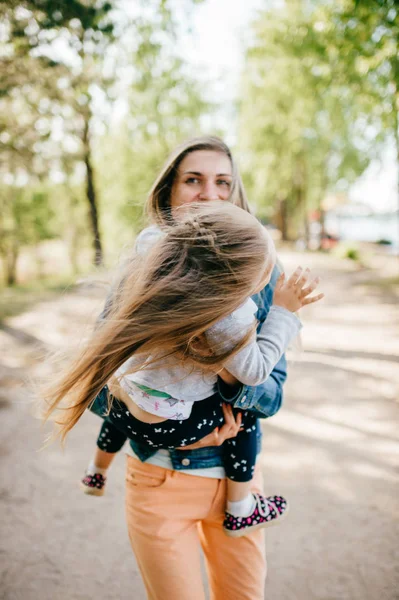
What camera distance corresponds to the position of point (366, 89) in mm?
7207

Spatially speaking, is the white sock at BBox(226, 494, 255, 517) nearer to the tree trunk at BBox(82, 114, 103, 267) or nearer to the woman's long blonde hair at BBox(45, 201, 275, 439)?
the woman's long blonde hair at BBox(45, 201, 275, 439)

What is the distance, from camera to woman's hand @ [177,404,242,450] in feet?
4.50

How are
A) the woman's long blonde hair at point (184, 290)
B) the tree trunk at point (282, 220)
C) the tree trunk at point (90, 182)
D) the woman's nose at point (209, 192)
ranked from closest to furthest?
the woman's long blonde hair at point (184, 290) < the woman's nose at point (209, 192) < the tree trunk at point (90, 182) < the tree trunk at point (282, 220)

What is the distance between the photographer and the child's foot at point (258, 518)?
140 cm

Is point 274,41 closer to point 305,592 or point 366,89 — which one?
point 366,89

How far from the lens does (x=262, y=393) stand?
1399 millimetres

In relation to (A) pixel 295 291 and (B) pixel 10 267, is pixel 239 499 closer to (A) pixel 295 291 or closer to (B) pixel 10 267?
(A) pixel 295 291

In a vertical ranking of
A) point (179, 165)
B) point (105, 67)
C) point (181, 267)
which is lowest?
point (181, 267)

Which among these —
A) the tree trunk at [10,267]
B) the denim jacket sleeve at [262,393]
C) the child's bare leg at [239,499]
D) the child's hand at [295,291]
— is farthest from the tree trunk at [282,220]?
the child's bare leg at [239,499]

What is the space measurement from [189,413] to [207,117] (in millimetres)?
18516

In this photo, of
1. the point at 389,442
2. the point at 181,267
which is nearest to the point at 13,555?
the point at 181,267

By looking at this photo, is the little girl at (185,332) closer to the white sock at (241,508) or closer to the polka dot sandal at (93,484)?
the white sock at (241,508)

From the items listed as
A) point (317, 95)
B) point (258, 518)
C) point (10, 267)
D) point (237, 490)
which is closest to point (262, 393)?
point (237, 490)

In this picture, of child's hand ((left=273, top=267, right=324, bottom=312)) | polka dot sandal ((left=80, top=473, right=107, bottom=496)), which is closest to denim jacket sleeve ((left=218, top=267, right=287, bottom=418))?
child's hand ((left=273, top=267, right=324, bottom=312))
